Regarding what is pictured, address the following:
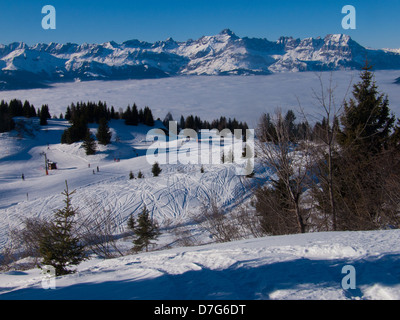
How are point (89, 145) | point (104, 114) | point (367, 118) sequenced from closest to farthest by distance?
1. point (367, 118)
2. point (89, 145)
3. point (104, 114)

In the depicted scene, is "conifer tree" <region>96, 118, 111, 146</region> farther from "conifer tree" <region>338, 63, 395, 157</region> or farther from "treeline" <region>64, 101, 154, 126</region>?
"conifer tree" <region>338, 63, 395, 157</region>

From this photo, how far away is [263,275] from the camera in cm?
447

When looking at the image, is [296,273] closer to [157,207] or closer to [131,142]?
[157,207]

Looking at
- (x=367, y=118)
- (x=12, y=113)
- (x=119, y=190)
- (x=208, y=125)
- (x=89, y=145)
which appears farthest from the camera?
(x=208, y=125)

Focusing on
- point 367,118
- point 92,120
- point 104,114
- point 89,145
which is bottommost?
point 89,145

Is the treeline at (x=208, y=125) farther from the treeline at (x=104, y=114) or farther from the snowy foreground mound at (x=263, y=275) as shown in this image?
the snowy foreground mound at (x=263, y=275)

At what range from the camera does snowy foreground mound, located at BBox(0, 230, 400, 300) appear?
3.92 metres

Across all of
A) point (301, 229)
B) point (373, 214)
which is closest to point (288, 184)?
point (301, 229)

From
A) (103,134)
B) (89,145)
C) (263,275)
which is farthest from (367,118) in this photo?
(103,134)

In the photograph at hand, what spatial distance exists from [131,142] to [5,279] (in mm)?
59446

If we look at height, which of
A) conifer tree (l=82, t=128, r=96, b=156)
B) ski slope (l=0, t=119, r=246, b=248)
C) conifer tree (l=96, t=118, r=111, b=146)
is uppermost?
conifer tree (l=96, t=118, r=111, b=146)

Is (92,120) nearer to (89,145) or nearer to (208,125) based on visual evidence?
(89,145)

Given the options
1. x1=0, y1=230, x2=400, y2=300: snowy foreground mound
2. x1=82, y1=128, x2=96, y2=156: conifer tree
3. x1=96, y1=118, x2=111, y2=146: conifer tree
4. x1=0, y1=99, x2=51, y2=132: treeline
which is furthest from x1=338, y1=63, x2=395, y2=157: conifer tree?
x1=0, y1=99, x2=51, y2=132: treeline

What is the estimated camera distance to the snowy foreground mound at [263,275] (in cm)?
392
